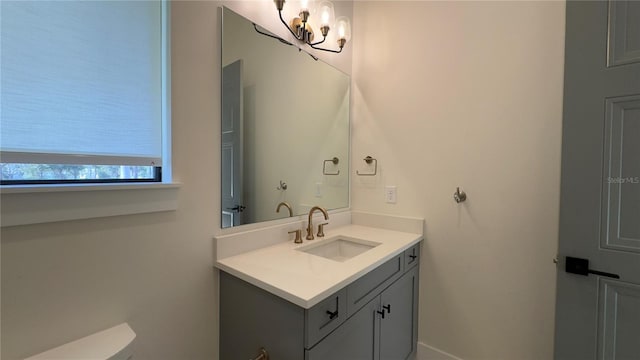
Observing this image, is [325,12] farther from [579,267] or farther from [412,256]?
[579,267]

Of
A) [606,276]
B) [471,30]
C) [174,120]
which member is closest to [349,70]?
[471,30]

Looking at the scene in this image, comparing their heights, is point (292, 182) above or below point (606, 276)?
above

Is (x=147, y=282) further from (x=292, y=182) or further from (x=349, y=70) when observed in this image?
(x=349, y=70)

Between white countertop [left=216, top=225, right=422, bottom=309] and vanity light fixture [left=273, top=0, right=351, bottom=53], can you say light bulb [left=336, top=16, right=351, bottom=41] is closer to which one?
vanity light fixture [left=273, top=0, right=351, bottom=53]

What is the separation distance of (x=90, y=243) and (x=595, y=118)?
198 centimetres

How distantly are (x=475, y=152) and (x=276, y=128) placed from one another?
1.21m

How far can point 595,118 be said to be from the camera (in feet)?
3.56

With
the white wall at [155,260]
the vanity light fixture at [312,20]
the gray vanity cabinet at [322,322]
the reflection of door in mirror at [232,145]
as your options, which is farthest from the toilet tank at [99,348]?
the vanity light fixture at [312,20]

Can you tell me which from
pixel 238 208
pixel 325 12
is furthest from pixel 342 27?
pixel 238 208

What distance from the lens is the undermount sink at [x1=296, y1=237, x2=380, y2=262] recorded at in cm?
160

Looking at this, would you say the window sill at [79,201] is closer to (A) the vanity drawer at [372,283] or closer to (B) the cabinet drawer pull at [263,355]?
(B) the cabinet drawer pull at [263,355]

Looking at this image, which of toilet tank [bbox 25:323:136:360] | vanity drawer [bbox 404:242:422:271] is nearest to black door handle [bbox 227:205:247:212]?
toilet tank [bbox 25:323:136:360]

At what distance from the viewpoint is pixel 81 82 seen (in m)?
0.85

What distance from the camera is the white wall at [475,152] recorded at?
1366 millimetres
